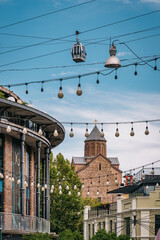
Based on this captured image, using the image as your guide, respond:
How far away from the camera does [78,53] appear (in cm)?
2722

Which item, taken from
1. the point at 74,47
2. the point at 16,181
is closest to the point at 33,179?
the point at 16,181

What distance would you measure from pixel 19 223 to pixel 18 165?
213 inches

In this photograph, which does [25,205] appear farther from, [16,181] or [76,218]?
[76,218]

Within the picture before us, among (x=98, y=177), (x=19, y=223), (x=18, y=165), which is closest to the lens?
(x=19, y=223)

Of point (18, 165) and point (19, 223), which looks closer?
point (19, 223)

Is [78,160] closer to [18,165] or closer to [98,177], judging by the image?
[98,177]

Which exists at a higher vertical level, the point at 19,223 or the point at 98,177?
the point at 98,177

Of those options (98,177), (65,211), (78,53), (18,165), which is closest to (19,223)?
(18,165)

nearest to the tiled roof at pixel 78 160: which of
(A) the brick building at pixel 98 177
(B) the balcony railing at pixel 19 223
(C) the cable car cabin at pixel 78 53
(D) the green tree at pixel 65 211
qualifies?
(A) the brick building at pixel 98 177

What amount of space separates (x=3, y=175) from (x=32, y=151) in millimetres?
8394

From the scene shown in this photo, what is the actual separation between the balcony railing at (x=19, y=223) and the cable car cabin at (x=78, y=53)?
69.8 feet

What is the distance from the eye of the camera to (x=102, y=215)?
7231 centimetres

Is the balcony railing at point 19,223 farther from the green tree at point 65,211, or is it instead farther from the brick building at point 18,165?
the green tree at point 65,211

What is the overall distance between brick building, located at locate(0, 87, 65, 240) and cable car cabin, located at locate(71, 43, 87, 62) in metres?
18.6
